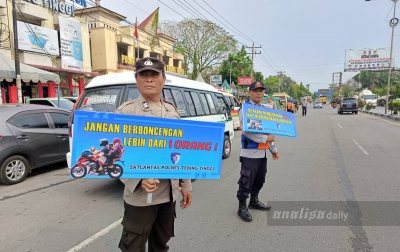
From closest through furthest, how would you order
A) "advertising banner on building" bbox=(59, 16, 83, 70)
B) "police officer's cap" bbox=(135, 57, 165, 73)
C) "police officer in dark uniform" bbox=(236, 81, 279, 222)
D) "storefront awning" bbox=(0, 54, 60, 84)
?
"police officer's cap" bbox=(135, 57, 165, 73) → "police officer in dark uniform" bbox=(236, 81, 279, 222) → "storefront awning" bbox=(0, 54, 60, 84) → "advertising banner on building" bbox=(59, 16, 83, 70)

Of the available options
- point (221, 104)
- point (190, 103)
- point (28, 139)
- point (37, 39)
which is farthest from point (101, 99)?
point (37, 39)

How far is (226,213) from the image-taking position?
3.62 meters

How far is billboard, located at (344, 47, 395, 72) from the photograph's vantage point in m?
44.4

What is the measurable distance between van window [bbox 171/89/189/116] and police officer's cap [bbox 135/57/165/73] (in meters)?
3.23

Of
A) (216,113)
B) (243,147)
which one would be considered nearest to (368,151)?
(216,113)

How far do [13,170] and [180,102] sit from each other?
3.51 metres

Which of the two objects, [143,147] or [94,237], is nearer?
[143,147]

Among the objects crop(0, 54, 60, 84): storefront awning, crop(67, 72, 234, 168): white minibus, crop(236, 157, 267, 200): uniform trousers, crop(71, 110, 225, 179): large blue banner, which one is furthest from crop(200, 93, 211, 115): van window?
crop(0, 54, 60, 84): storefront awning

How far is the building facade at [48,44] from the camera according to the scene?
45.4 ft

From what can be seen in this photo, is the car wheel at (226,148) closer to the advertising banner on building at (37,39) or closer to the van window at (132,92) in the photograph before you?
the van window at (132,92)

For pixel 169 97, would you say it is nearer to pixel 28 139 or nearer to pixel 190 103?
pixel 190 103

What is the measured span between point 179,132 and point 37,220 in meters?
2.86

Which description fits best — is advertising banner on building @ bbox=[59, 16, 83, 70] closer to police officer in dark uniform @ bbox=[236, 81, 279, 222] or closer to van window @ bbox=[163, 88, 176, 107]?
van window @ bbox=[163, 88, 176, 107]

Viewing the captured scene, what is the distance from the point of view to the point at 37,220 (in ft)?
11.4
